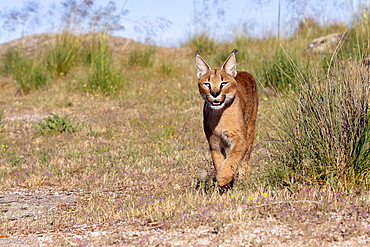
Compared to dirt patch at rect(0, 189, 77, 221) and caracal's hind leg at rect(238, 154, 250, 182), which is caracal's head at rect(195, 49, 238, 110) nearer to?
caracal's hind leg at rect(238, 154, 250, 182)

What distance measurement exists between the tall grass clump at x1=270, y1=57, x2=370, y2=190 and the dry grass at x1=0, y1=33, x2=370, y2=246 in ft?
0.72

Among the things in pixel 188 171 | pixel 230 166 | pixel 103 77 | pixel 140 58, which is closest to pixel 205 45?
pixel 140 58

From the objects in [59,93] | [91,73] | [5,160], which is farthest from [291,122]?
[59,93]

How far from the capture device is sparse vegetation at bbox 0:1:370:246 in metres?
3.75

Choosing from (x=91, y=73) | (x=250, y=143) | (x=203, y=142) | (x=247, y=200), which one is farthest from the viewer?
(x=91, y=73)

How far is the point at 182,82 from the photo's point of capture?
1338 centimetres

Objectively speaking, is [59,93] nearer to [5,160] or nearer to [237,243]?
[5,160]

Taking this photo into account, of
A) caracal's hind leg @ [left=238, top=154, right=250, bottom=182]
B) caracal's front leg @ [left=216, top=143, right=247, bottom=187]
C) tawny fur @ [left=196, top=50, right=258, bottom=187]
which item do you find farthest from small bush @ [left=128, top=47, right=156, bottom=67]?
caracal's front leg @ [left=216, top=143, right=247, bottom=187]

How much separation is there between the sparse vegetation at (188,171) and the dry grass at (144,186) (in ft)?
0.05

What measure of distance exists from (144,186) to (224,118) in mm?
1443

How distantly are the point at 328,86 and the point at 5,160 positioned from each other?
4986mm

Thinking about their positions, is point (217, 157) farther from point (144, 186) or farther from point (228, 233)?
point (228, 233)

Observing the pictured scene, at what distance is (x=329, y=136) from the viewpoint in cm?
454

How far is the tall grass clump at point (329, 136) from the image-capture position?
4480 mm
